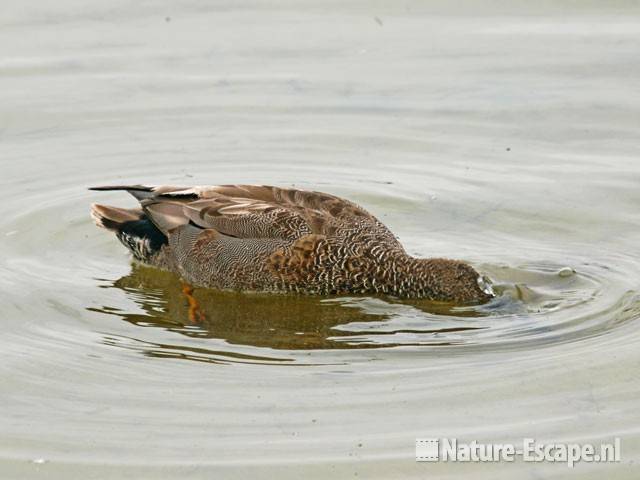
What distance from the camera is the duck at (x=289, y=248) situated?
10.8 metres

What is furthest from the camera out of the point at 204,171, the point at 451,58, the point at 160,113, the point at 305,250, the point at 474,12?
the point at 474,12

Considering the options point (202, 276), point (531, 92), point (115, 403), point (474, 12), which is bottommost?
point (115, 403)

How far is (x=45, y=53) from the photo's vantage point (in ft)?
51.8

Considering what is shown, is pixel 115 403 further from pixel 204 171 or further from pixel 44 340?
pixel 204 171

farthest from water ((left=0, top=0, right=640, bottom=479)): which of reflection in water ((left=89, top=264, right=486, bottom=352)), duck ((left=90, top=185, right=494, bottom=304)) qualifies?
duck ((left=90, top=185, right=494, bottom=304))

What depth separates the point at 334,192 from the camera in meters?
12.8

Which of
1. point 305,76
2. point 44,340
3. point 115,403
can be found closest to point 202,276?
point 44,340

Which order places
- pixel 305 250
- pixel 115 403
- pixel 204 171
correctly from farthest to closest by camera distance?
1. pixel 204 171
2. pixel 305 250
3. pixel 115 403

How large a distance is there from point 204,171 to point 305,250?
2.62 meters

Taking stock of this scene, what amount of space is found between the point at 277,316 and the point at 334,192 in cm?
248

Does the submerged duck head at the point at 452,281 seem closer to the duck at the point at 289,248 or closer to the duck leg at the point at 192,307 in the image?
the duck at the point at 289,248

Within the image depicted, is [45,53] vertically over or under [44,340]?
over

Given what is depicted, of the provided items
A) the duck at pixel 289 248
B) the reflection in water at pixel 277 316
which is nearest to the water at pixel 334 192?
the reflection in water at pixel 277 316

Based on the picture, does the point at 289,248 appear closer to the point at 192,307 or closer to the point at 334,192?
the point at 192,307
